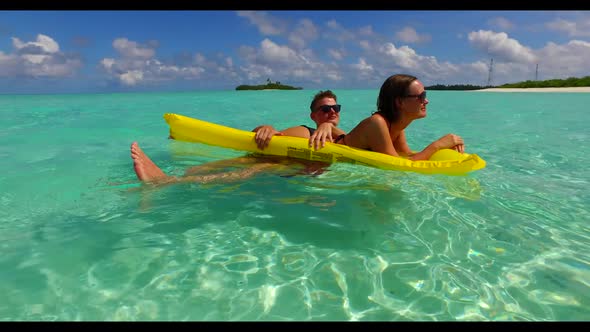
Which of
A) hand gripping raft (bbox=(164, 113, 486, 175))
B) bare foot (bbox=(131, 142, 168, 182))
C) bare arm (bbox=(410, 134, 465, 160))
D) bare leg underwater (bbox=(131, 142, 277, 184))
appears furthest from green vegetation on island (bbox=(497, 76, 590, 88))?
bare foot (bbox=(131, 142, 168, 182))

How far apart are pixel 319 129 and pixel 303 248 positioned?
1952 millimetres

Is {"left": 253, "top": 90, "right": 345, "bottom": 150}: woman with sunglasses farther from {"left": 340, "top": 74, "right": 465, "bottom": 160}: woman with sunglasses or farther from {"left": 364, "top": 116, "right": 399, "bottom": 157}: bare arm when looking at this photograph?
{"left": 364, "top": 116, "right": 399, "bottom": 157}: bare arm

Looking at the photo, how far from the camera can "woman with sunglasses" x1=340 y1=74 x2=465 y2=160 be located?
11.7ft

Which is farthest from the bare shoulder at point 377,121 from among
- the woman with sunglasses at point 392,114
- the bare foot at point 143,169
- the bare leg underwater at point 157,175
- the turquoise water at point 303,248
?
the bare foot at point 143,169

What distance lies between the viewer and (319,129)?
399 cm

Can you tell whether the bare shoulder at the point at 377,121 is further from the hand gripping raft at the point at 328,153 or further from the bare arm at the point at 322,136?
the bare arm at the point at 322,136

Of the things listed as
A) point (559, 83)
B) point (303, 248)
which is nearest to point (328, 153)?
point (303, 248)

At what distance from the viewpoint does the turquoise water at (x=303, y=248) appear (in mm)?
1761

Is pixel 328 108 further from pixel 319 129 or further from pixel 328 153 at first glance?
pixel 328 153

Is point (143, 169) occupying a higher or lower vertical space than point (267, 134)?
lower

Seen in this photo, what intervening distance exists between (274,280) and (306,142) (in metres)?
2.13

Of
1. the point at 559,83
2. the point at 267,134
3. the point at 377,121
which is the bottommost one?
the point at 267,134

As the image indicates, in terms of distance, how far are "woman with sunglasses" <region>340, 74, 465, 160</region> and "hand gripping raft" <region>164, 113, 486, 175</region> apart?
0.12 meters
